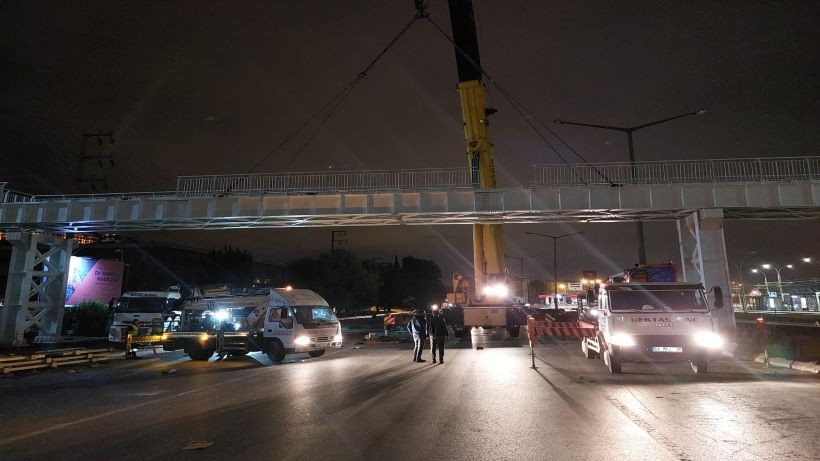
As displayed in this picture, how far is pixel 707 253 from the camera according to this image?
74.3ft

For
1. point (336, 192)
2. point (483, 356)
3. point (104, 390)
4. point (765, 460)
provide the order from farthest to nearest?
point (336, 192) < point (483, 356) < point (104, 390) < point (765, 460)

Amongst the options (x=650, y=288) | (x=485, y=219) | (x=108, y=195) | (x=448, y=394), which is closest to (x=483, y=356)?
(x=650, y=288)

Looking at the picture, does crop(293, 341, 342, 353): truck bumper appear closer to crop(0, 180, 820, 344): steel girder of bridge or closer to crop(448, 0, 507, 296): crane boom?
crop(0, 180, 820, 344): steel girder of bridge

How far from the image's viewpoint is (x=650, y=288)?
13.2m

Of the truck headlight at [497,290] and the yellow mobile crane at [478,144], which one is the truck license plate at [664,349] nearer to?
the yellow mobile crane at [478,144]

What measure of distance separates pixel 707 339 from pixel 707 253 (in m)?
12.2

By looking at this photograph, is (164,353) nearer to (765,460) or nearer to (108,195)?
(108,195)

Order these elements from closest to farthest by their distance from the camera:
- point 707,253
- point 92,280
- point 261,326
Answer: point 261,326, point 707,253, point 92,280

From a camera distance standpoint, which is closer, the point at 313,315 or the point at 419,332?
the point at 419,332

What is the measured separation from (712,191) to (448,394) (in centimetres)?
1962

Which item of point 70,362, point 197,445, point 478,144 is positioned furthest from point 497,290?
point 197,445

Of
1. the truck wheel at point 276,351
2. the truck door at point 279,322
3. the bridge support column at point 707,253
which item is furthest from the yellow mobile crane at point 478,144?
the truck wheel at point 276,351

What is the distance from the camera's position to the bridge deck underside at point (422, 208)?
23.3 metres

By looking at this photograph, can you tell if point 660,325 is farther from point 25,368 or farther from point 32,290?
point 32,290
